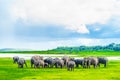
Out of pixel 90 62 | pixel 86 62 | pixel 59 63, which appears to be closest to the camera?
pixel 59 63

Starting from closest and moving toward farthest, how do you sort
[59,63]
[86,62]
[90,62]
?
[59,63] → [90,62] → [86,62]

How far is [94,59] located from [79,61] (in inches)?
86.9

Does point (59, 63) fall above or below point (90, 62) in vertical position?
below

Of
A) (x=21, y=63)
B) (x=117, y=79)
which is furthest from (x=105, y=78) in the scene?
(x=21, y=63)

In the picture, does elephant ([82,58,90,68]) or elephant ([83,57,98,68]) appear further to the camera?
elephant ([82,58,90,68])

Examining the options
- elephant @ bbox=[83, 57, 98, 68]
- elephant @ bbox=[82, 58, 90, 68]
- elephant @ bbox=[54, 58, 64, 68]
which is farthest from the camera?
elephant @ bbox=[82, 58, 90, 68]

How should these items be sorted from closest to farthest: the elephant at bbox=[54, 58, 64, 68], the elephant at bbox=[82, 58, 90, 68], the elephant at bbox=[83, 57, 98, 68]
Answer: the elephant at bbox=[54, 58, 64, 68], the elephant at bbox=[83, 57, 98, 68], the elephant at bbox=[82, 58, 90, 68]

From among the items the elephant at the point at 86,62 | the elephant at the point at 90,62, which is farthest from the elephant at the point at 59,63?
the elephant at the point at 90,62

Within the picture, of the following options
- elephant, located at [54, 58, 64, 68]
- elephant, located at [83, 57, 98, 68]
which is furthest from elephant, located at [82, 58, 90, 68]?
elephant, located at [54, 58, 64, 68]

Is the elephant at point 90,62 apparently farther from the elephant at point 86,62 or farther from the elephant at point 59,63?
the elephant at point 59,63

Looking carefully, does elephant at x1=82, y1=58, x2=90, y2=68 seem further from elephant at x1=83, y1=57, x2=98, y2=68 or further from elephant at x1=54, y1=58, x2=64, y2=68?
elephant at x1=54, y1=58, x2=64, y2=68

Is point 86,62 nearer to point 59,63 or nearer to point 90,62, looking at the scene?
point 90,62

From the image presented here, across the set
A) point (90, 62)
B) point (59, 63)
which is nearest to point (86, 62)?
point (90, 62)

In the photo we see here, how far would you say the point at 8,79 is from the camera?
32.0 m
